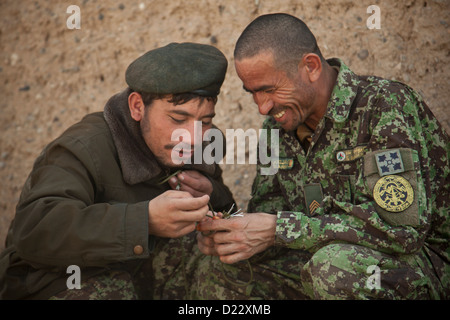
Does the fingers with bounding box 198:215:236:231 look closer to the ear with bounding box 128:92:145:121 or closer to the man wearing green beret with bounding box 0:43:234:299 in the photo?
the man wearing green beret with bounding box 0:43:234:299

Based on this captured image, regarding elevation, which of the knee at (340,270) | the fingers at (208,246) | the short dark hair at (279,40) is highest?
the short dark hair at (279,40)

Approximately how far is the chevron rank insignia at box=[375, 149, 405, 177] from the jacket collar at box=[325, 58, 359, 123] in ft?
1.48

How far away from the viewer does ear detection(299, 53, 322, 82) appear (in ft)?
11.5

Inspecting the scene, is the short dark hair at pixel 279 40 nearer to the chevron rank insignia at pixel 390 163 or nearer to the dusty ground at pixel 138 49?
the chevron rank insignia at pixel 390 163

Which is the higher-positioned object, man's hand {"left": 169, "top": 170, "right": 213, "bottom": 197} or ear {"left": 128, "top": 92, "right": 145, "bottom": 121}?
ear {"left": 128, "top": 92, "right": 145, "bottom": 121}

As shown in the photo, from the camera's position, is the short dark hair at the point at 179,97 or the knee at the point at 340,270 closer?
the knee at the point at 340,270

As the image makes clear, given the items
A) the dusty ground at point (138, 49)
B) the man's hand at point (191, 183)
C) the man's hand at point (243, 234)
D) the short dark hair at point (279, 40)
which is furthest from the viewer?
the dusty ground at point (138, 49)

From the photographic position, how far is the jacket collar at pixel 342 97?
351 centimetres

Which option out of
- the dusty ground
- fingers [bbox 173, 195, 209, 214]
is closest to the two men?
fingers [bbox 173, 195, 209, 214]

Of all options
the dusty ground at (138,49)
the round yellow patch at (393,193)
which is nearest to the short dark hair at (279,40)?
the round yellow patch at (393,193)

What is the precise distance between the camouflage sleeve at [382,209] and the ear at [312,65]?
1.32 ft

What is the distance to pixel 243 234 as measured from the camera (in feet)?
11.0

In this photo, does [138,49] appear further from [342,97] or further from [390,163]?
[390,163]

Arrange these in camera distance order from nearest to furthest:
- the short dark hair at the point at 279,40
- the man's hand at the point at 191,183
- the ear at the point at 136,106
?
the short dark hair at the point at 279,40 → the ear at the point at 136,106 → the man's hand at the point at 191,183
